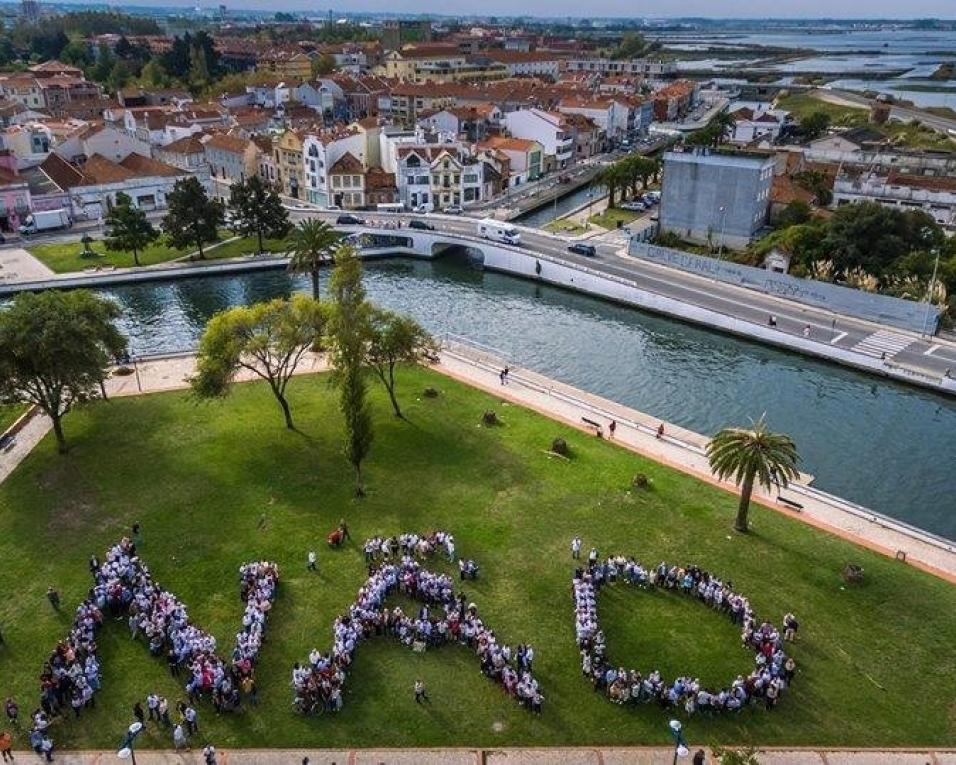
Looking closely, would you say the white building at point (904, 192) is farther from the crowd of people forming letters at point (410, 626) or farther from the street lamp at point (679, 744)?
the street lamp at point (679, 744)

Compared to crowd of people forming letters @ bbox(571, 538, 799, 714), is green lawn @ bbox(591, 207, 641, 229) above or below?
below

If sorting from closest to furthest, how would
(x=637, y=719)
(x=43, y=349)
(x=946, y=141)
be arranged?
(x=637, y=719), (x=43, y=349), (x=946, y=141)

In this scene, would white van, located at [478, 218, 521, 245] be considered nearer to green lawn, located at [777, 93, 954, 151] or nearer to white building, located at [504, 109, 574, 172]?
white building, located at [504, 109, 574, 172]

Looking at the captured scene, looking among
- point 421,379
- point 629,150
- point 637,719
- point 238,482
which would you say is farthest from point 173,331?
point 629,150

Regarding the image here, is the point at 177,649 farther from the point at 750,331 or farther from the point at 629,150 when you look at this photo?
the point at 629,150

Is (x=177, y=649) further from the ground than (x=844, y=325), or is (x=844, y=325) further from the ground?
(x=177, y=649)

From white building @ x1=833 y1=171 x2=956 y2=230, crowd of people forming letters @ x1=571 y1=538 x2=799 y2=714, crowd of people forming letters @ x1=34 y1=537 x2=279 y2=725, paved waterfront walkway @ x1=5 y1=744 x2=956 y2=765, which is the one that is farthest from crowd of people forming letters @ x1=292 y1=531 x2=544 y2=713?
white building @ x1=833 y1=171 x2=956 y2=230

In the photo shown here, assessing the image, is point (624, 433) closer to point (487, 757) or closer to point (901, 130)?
point (487, 757)
